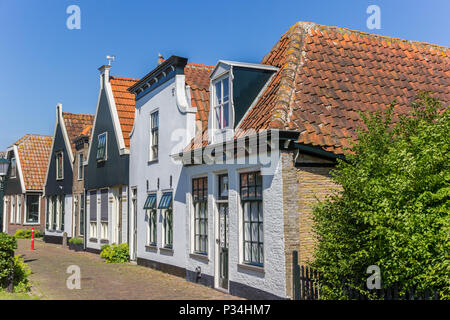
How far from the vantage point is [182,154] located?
14250 millimetres

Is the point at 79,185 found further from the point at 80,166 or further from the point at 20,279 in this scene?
the point at 20,279

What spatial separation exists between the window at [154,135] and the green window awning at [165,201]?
74.5 inches

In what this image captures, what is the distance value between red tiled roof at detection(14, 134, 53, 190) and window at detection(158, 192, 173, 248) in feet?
74.7

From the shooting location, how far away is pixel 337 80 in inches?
475

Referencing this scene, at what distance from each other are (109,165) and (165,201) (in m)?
6.88

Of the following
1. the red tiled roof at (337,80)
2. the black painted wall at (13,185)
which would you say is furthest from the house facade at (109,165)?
the black painted wall at (13,185)

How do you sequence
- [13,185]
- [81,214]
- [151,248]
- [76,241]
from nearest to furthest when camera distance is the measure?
[151,248], [76,241], [81,214], [13,185]

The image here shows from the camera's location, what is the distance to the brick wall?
9.75m

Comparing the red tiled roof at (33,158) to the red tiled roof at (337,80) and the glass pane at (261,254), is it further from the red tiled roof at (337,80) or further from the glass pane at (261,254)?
the glass pane at (261,254)

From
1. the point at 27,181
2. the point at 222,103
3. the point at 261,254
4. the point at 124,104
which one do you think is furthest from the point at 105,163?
the point at 27,181

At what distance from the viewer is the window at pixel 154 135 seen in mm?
17469

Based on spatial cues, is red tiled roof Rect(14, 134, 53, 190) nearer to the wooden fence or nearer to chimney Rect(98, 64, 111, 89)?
chimney Rect(98, 64, 111, 89)

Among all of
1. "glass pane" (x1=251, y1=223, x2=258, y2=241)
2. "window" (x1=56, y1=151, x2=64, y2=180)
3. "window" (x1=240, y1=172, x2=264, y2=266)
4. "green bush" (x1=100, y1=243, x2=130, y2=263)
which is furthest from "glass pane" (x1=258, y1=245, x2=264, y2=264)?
"window" (x1=56, y1=151, x2=64, y2=180)

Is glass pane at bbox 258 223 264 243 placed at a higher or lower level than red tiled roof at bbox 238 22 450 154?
lower
